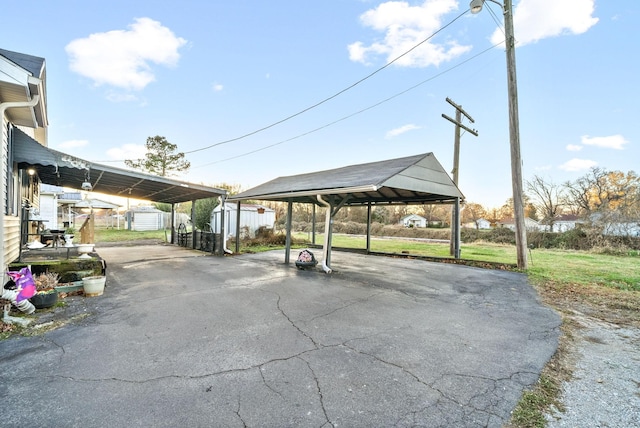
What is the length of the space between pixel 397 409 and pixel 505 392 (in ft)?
3.38

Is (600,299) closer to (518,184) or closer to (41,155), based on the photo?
(518,184)

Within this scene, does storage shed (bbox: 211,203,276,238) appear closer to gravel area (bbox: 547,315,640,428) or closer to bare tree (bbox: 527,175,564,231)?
gravel area (bbox: 547,315,640,428)

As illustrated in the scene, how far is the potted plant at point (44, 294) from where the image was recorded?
426cm

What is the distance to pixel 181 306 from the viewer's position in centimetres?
463

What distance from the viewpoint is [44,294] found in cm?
429

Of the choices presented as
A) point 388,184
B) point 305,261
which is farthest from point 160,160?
point 388,184

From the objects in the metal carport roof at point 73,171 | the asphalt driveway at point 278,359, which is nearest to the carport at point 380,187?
the asphalt driveway at point 278,359

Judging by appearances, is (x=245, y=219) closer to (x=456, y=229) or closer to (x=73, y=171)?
(x=73, y=171)

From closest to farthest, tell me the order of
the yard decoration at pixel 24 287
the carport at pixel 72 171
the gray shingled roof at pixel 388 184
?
the yard decoration at pixel 24 287, the carport at pixel 72 171, the gray shingled roof at pixel 388 184

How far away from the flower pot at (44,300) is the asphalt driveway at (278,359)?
37 centimetres

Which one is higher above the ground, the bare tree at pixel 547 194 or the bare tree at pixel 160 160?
the bare tree at pixel 160 160

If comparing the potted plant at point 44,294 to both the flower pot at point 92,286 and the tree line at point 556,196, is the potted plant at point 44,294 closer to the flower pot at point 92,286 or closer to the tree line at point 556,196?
the flower pot at point 92,286

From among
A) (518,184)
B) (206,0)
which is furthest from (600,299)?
(206,0)

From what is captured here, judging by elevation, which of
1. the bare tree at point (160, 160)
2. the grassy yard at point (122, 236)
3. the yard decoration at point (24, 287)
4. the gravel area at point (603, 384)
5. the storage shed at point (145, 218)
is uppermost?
the bare tree at point (160, 160)
